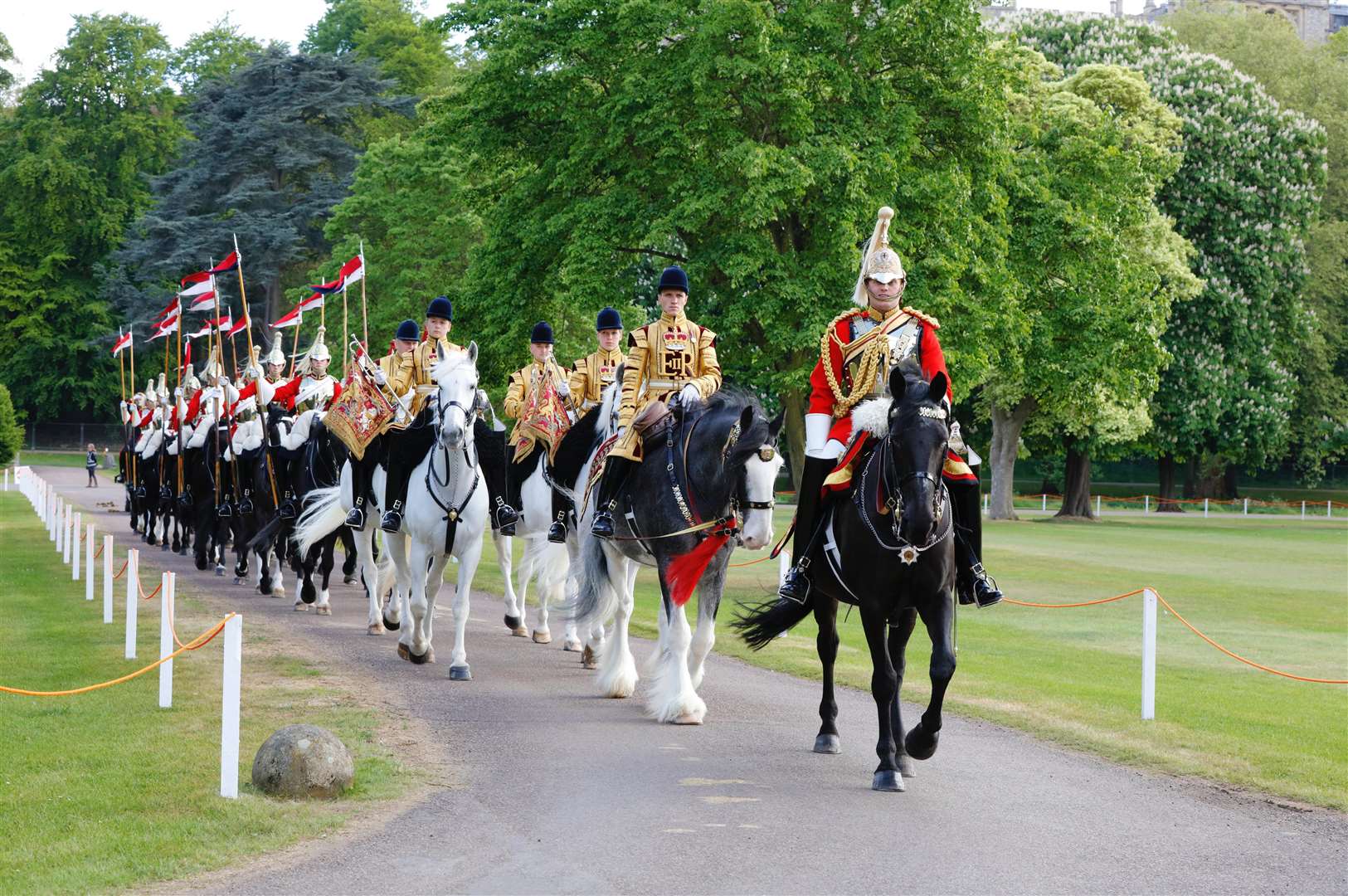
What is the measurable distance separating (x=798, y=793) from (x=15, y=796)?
4533 mm

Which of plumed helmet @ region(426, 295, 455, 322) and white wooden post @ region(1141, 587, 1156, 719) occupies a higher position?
plumed helmet @ region(426, 295, 455, 322)

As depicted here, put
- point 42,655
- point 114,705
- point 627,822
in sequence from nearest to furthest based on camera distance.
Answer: point 627,822
point 114,705
point 42,655

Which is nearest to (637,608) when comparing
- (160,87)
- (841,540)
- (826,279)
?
(826,279)

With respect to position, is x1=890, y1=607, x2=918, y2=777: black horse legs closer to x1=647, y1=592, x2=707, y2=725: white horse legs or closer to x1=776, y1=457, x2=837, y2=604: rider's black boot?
x1=776, y1=457, x2=837, y2=604: rider's black boot

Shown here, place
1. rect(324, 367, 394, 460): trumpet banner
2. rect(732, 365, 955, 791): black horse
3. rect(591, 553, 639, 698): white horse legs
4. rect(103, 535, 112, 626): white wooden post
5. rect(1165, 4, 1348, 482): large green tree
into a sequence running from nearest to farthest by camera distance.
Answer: rect(732, 365, 955, 791): black horse → rect(591, 553, 639, 698): white horse legs → rect(324, 367, 394, 460): trumpet banner → rect(103, 535, 112, 626): white wooden post → rect(1165, 4, 1348, 482): large green tree

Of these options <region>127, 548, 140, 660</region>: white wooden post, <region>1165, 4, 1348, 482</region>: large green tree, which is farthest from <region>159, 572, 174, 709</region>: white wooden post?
<region>1165, 4, 1348, 482</region>: large green tree

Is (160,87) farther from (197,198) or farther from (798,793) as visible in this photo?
(798,793)

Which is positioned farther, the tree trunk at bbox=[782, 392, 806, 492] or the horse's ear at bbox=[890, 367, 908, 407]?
the tree trunk at bbox=[782, 392, 806, 492]

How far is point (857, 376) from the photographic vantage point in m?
9.95

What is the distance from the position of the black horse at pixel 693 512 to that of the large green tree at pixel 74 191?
70253 millimetres

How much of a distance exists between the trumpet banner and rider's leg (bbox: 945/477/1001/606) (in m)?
7.05

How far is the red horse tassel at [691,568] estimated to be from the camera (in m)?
11.5

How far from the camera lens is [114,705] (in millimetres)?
12086

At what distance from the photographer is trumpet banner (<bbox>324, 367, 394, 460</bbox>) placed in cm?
1530
